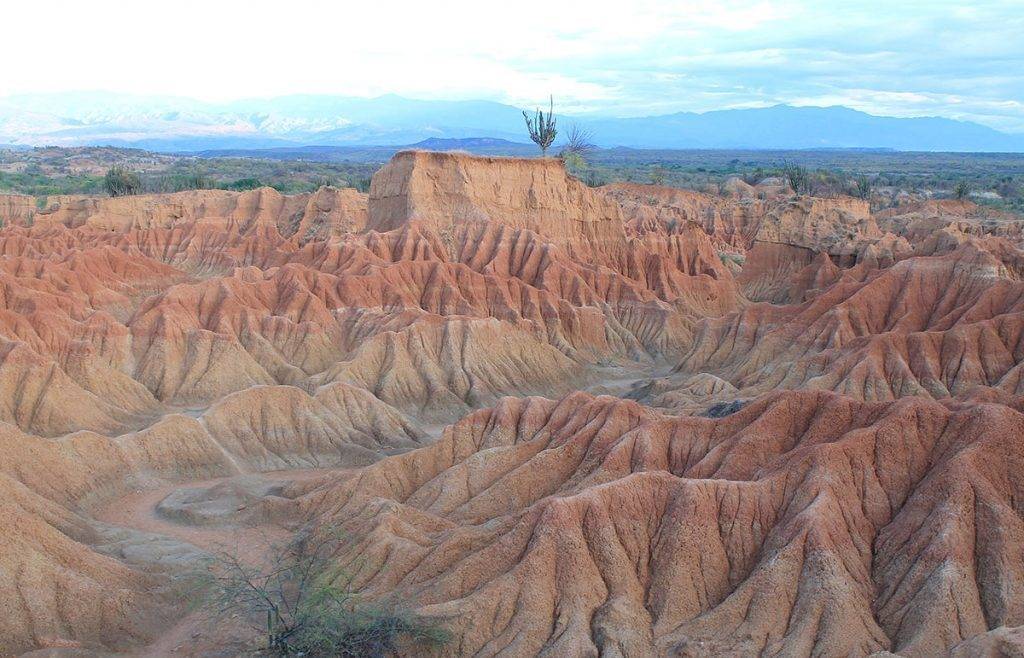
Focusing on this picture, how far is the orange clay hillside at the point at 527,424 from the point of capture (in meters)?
25.4

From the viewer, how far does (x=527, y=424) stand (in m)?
37.1

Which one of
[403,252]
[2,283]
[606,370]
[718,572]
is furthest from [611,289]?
[718,572]

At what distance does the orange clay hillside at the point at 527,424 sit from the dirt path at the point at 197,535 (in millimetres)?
144

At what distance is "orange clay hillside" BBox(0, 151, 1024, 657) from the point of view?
83.3 feet

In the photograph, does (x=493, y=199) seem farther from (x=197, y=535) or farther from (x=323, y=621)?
(x=323, y=621)

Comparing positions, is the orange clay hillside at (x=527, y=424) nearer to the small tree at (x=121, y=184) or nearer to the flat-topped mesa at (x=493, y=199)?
the flat-topped mesa at (x=493, y=199)

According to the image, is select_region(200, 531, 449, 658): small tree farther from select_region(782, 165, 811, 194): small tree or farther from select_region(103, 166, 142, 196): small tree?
select_region(782, 165, 811, 194): small tree

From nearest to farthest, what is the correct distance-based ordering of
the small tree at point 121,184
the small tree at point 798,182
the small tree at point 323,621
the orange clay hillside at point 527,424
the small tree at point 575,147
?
the small tree at point 323,621, the orange clay hillside at point 527,424, the small tree at point 121,184, the small tree at point 575,147, the small tree at point 798,182

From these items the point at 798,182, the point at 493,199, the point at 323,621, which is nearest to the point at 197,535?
the point at 323,621

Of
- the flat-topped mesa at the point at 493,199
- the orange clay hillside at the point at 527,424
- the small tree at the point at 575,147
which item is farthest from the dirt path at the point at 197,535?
the small tree at the point at 575,147

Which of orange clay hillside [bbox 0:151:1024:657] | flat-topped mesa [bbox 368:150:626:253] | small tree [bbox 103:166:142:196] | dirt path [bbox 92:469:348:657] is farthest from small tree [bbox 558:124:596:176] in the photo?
small tree [bbox 103:166:142:196]

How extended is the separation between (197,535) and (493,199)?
1908 inches

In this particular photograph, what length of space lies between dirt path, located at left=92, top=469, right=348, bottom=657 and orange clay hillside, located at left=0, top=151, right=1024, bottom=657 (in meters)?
0.14

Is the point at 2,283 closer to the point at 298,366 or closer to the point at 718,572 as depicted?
the point at 298,366
